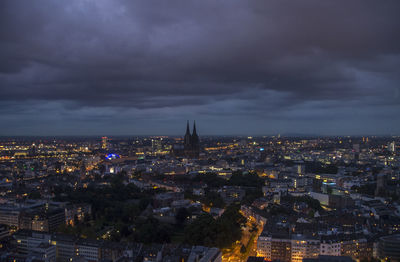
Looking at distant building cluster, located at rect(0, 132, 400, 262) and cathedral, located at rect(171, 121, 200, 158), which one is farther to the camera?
cathedral, located at rect(171, 121, 200, 158)

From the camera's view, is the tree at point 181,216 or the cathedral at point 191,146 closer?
the tree at point 181,216

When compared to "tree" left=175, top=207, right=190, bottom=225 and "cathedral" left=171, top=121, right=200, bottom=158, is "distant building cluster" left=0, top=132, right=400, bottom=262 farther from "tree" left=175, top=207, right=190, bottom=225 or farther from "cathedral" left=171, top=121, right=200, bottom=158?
"cathedral" left=171, top=121, right=200, bottom=158

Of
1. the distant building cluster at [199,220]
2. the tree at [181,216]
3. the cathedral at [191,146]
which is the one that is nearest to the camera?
the distant building cluster at [199,220]

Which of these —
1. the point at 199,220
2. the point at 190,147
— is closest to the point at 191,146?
the point at 190,147

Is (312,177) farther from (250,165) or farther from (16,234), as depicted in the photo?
(16,234)

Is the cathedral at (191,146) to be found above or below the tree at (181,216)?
above

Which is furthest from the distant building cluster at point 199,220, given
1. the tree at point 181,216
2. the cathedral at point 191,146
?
the cathedral at point 191,146

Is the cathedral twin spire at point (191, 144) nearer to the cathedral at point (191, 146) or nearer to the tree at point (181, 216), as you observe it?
the cathedral at point (191, 146)

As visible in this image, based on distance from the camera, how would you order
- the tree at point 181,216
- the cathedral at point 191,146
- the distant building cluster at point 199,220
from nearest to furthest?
1. the distant building cluster at point 199,220
2. the tree at point 181,216
3. the cathedral at point 191,146

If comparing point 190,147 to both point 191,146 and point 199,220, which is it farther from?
point 199,220

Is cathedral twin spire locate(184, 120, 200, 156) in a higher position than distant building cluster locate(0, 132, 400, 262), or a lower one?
higher

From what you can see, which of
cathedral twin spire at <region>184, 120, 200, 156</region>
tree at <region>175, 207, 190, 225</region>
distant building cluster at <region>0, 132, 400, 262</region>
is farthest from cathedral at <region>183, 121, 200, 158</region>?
tree at <region>175, 207, 190, 225</region>
